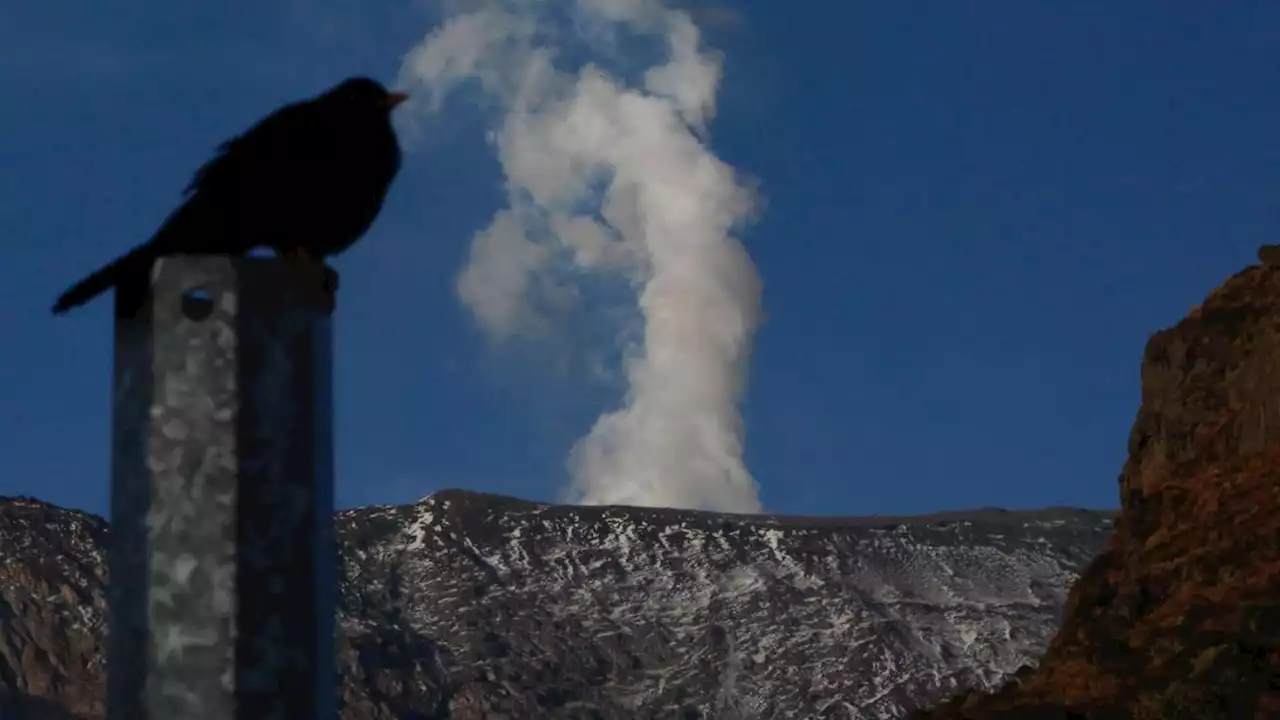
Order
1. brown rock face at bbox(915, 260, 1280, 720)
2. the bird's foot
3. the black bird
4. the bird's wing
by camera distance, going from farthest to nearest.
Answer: brown rock face at bbox(915, 260, 1280, 720), the bird's wing, the black bird, the bird's foot

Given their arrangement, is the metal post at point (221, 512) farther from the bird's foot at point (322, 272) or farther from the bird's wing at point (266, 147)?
the bird's wing at point (266, 147)

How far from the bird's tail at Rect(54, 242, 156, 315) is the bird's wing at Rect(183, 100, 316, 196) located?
2.04 ft


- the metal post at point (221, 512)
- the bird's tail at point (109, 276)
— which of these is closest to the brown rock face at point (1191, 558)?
the bird's tail at point (109, 276)

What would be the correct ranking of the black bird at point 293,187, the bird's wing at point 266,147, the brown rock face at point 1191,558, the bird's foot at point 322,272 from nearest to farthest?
the bird's foot at point 322,272 < the black bird at point 293,187 < the bird's wing at point 266,147 < the brown rock face at point 1191,558

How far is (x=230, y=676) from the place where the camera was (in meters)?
3.68

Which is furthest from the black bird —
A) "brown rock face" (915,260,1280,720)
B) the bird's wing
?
"brown rock face" (915,260,1280,720)

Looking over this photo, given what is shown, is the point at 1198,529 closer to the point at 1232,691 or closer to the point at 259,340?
the point at 1232,691

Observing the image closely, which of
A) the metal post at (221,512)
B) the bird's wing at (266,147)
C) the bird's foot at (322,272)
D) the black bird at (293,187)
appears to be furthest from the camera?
the bird's wing at (266,147)

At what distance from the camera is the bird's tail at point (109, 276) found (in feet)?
14.1

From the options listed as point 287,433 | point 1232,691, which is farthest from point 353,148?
point 1232,691

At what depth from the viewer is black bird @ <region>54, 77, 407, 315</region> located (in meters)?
5.25

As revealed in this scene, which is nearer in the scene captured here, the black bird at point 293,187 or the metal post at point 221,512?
the metal post at point 221,512

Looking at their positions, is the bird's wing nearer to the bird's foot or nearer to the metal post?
the bird's foot

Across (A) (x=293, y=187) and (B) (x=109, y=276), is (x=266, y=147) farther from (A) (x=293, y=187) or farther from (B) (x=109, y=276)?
(B) (x=109, y=276)
